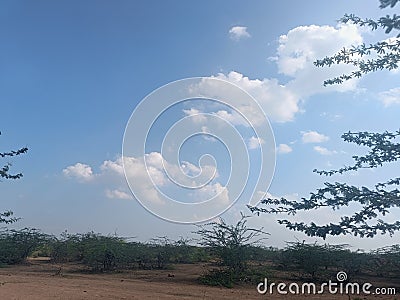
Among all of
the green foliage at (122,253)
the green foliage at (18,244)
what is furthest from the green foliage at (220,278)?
the green foliage at (18,244)

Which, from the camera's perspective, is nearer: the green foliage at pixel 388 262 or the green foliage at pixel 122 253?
the green foliage at pixel 388 262

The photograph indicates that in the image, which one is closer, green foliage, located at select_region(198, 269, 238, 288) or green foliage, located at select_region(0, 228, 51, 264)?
green foliage, located at select_region(198, 269, 238, 288)

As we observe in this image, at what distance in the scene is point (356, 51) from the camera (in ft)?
20.8

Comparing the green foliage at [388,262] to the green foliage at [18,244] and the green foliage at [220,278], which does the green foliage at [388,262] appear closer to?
the green foliage at [220,278]

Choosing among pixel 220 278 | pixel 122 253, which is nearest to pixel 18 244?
pixel 122 253

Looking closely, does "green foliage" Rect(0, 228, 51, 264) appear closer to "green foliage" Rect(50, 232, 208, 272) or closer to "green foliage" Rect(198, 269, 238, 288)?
"green foliage" Rect(50, 232, 208, 272)

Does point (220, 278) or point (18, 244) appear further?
point (18, 244)

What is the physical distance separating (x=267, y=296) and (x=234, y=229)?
488 centimetres

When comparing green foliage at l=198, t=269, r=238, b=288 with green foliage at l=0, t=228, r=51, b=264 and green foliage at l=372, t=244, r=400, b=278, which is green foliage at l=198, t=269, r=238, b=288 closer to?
green foliage at l=372, t=244, r=400, b=278

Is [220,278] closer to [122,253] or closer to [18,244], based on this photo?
[122,253]

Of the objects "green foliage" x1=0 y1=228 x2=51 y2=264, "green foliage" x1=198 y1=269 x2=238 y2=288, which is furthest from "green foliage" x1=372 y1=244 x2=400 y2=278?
"green foliage" x1=0 y1=228 x2=51 y2=264

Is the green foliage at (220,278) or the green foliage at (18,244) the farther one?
the green foliage at (18,244)

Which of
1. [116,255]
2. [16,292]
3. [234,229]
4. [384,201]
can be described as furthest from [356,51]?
[116,255]

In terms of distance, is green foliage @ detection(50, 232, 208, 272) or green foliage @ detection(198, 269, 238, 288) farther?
green foliage @ detection(50, 232, 208, 272)
